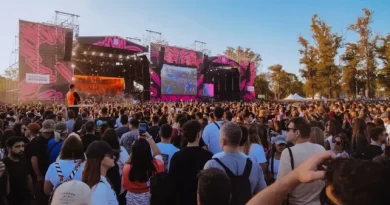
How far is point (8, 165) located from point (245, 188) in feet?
9.13

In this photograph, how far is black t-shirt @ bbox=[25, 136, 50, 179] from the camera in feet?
13.9

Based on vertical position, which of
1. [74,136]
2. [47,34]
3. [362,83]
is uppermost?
[47,34]

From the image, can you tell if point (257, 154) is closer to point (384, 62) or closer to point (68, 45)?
point (68, 45)

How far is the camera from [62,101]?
21375 millimetres

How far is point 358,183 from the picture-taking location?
102 centimetres

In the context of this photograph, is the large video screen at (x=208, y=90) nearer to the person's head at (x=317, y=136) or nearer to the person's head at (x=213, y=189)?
the person's head at (x=317, y=136)

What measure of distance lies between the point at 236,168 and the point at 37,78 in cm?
2081

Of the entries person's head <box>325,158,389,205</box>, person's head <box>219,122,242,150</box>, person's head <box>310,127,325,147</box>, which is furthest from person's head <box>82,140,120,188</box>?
person's head <box>310,127,325,147</box>

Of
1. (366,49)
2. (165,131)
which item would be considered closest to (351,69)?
(366,49)

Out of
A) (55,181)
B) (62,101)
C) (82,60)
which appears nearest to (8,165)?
(55,181)

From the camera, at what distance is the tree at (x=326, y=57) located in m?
31.6

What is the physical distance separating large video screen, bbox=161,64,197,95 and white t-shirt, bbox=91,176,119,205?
96.4ft

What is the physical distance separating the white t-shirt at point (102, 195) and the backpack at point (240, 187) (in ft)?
2.88

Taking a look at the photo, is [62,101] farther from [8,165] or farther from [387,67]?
[387,67]
